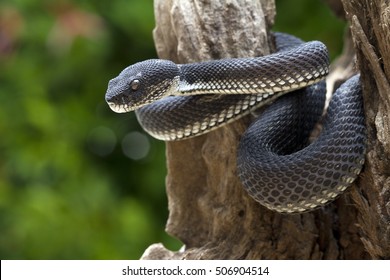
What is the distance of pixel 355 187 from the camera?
8.62ft

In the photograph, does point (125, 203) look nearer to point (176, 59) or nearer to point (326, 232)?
point (176, 59)

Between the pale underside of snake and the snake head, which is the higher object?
the snake head

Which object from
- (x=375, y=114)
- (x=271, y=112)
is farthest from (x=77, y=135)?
(x=375, y=114)

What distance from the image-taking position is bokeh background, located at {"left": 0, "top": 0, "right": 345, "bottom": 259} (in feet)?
15.1

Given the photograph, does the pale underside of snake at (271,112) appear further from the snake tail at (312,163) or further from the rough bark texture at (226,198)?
the rough bark texture at (226,198)

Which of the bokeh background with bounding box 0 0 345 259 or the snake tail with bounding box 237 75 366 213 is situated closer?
the snake tail with bounding box 237 75 366 213

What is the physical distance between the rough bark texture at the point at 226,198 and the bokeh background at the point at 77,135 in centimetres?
146

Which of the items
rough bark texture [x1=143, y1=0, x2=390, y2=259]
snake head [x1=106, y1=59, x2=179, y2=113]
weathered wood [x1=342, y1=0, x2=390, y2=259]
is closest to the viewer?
weathered wood [x1=342, y1=0, x2=390, y2=259]

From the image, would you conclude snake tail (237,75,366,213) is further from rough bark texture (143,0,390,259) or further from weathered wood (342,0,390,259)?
rough bark texture (143,0,390,259)

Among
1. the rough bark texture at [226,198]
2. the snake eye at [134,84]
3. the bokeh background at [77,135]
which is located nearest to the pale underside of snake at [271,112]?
the snake eye at [134,84]

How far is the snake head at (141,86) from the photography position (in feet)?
9.23

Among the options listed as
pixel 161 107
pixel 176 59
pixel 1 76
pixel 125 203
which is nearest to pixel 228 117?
pixel 161 107

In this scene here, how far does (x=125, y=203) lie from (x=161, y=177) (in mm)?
388

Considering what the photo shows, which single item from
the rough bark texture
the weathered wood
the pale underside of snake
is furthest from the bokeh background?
the weathered wood
